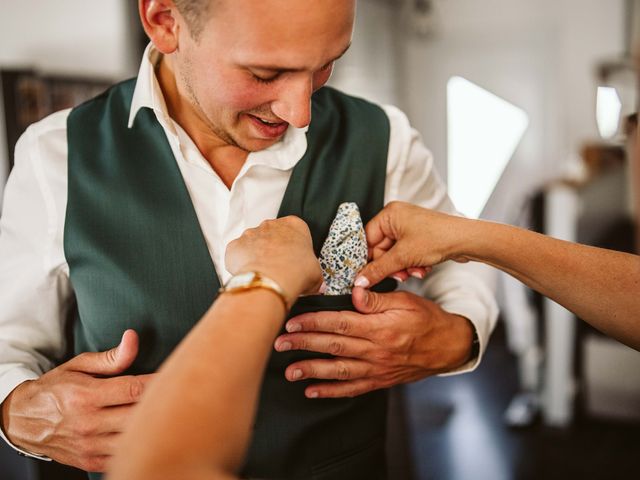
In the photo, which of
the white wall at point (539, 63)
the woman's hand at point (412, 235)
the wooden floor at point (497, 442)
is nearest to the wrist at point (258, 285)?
the woman's hand at point (412, 235)

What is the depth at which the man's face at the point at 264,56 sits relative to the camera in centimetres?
97

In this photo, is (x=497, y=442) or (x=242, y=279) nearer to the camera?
(x=242, y=279)

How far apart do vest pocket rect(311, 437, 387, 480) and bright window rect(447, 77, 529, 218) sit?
17.3ft

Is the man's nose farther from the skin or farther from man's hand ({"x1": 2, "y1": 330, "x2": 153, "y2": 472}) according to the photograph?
man's hand ({"x1": 2, "y1": 330, "x2": 153, "y2": 472})

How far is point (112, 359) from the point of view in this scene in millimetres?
1064

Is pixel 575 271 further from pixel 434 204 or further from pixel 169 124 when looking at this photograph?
pixel 169 124

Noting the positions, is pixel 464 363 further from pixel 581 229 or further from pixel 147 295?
pixel 581 229

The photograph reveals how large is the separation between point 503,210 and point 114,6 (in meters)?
4.35

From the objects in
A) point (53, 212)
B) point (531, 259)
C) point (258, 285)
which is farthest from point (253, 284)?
point (531, 259)

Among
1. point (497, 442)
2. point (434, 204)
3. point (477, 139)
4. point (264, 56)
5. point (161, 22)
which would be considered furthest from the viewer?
point (477, 139)

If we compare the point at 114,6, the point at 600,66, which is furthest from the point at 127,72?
the point at 600,66

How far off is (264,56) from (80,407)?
2.13 feet

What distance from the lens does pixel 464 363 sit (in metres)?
1.34

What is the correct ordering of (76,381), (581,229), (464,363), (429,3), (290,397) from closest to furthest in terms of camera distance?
(76,381) < (290,397) < (464,363) < (581,229) < (429,3)
